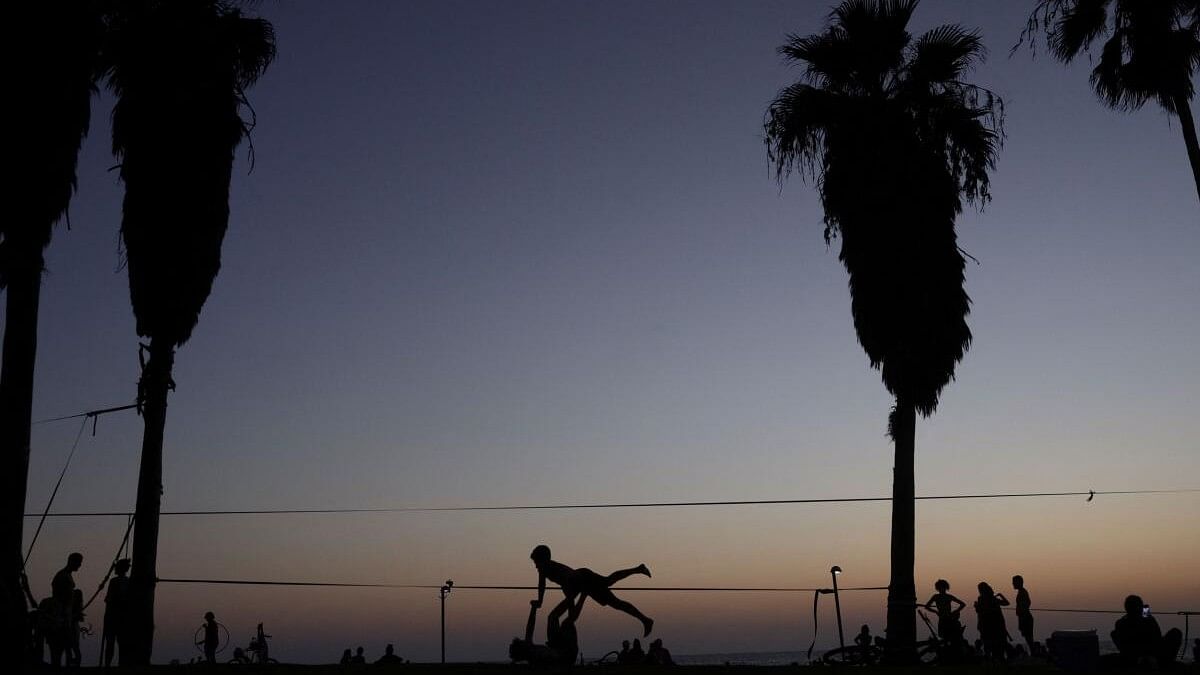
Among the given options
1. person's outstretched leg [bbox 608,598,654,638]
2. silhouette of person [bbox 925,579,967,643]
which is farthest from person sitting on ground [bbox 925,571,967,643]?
person's outstretched leg [bbox 608,598,654,638]

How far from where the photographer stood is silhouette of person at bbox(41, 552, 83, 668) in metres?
16.7

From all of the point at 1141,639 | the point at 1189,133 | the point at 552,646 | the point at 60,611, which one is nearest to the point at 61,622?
the point at 60,611

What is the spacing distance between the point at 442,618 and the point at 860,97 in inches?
580

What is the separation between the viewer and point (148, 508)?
68.2ft

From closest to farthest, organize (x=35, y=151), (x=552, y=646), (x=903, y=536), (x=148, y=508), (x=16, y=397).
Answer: (x=552, y=646)
(x=16, y=397)
(x=35, y=151)
(x=148, y=508)
(x=903, y=536)

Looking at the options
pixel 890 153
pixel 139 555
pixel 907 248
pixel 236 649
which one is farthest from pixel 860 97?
pixel 236 649

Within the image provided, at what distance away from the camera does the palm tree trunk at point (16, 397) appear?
15.3 meters

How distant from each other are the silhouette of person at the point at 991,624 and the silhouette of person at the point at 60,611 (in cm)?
1546

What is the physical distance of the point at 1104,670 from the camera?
1404 cm

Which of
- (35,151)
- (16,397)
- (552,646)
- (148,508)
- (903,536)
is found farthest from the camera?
(903,536)

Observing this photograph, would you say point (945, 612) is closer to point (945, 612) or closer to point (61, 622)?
point (945, 612)

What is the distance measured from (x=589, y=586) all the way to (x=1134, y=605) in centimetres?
689

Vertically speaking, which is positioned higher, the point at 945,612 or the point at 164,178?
the point at 164,178

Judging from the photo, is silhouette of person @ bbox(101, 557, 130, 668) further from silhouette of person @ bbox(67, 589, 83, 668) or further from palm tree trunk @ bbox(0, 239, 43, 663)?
palm tree trunk @ bbox(0, 239, 43, 663)
